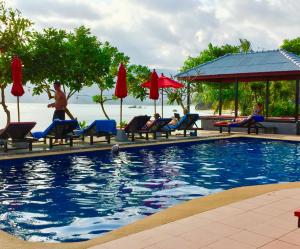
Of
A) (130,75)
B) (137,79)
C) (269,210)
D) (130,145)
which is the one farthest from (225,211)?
(137,79)

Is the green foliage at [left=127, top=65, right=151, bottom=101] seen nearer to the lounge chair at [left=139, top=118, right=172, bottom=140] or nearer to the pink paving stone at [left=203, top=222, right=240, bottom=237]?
the lounge chair at [left=139, top=118, right=172, bottom=140]

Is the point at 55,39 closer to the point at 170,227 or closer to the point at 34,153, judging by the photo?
the point at 34,153

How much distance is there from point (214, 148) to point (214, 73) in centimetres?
943

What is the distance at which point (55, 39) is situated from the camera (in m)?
18.4

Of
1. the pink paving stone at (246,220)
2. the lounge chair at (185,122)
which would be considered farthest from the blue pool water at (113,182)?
the lounge chair at (185,122)

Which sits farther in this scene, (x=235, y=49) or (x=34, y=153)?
(x=235, y=49)

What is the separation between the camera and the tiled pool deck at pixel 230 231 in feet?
14.6

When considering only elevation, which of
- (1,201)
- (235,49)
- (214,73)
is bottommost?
(1,201)

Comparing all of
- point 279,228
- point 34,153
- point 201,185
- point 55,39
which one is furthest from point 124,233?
point 55,39

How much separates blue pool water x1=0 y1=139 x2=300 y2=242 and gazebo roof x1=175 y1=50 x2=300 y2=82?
720cm

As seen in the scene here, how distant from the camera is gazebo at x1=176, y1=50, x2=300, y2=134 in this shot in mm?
20594

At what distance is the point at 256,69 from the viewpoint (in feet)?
72.0

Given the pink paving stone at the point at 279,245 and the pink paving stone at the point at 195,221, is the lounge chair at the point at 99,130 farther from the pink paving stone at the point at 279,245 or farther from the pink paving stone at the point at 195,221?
the pink paving stone at the point at 279,245

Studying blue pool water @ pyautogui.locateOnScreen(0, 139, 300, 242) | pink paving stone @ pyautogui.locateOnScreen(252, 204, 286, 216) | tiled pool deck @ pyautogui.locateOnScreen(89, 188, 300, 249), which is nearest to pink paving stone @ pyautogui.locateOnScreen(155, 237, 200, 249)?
tiled pool deck @ pyautogui.locateOnScreen(89, 188, 300, 249)
